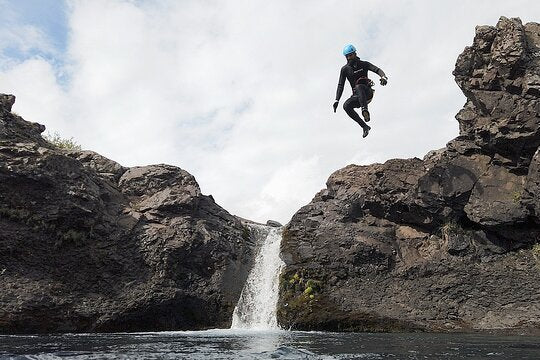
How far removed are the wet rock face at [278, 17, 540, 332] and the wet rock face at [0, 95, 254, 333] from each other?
175 inches

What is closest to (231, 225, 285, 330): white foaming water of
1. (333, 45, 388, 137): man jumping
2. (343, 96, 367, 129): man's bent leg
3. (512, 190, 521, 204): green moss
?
(512, 190, 521, 204): green moss

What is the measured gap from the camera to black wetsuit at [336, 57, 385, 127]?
14.7 metres

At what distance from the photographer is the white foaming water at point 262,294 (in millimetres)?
24641

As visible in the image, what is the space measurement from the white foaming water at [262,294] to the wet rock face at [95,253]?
48 cm

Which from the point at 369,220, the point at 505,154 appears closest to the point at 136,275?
the point at 369,220

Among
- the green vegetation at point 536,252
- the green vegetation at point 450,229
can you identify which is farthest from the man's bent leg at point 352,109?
the green vegetation at point 536,252

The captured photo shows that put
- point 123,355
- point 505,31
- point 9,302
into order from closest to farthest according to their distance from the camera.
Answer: point 123,355
point 9,302
point 505,31

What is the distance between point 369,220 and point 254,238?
7664 millimetres

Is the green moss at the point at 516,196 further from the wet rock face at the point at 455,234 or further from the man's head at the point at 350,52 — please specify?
the man's head at the point at 350,52

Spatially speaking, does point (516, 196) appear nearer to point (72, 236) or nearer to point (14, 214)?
point (72, 236)

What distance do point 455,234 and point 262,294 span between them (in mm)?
10131

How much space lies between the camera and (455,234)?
24109 millimetres

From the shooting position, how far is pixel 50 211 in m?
23.9

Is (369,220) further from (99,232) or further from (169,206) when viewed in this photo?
(99,232)
